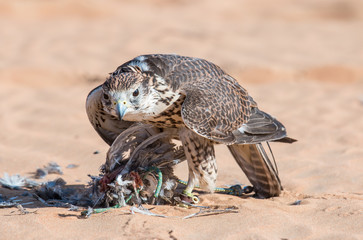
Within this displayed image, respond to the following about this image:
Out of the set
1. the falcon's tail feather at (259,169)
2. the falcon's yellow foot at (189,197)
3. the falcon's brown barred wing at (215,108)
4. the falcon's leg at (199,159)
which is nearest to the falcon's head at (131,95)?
the falcon's brown barred wing at (215,108)

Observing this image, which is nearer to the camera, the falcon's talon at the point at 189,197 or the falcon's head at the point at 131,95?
the falcon's head at the point at 131,95

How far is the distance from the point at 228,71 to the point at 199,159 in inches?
202

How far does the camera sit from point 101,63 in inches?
372

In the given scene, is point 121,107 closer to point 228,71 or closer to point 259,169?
point 259,169

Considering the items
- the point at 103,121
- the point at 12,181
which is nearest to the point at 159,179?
the point at 103,121

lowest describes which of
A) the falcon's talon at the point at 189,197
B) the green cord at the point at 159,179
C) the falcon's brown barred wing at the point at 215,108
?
the falcon's talon at the point at 189,197

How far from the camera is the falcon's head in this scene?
376cm

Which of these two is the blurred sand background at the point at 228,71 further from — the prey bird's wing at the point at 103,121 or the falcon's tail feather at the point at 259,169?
the prey bird's wing at the point at 103,121

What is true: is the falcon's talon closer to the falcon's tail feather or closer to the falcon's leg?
the falcon's leg

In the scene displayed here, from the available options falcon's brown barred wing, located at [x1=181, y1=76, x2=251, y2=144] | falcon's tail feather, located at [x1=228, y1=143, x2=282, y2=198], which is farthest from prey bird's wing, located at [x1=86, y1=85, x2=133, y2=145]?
falcon's tail feather, located at [x1=228, y1=143, x2=282, y2=198]

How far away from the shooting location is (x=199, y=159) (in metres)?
4.15

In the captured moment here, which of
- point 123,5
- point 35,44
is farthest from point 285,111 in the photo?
point 123,5

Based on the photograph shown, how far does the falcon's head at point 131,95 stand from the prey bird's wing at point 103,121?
1.33 feet

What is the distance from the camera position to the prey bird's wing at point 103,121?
4.32 m
